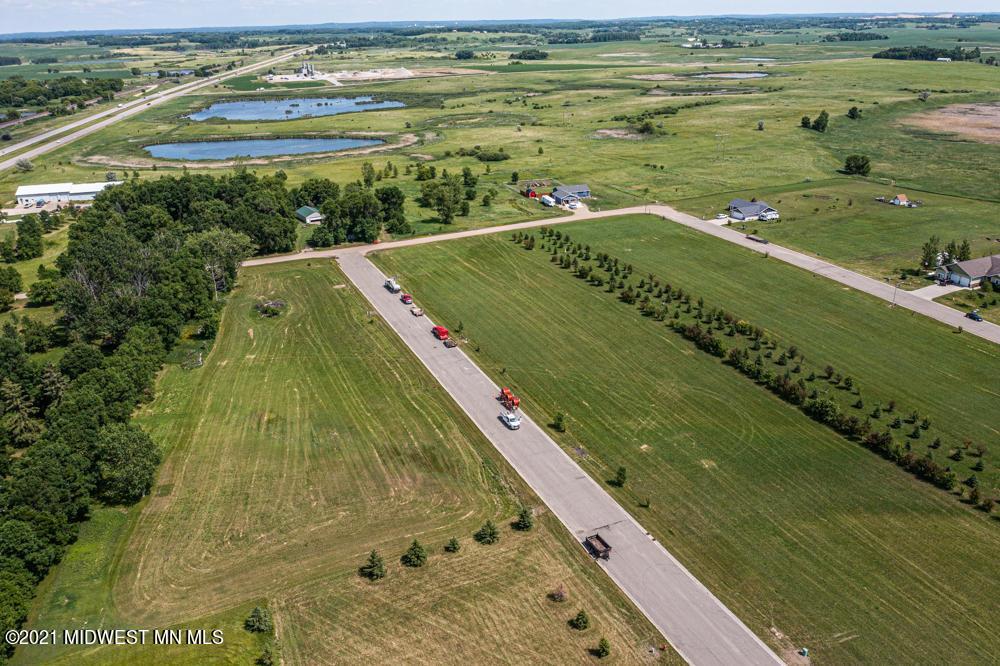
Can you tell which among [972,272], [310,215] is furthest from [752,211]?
[310,215]

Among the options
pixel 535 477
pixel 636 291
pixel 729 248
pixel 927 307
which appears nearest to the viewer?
pixel 535 477

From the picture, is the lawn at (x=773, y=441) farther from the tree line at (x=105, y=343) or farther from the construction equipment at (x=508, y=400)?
the tree line at (x=105, y=343)

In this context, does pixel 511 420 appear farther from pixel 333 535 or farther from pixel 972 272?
pixel 972 272

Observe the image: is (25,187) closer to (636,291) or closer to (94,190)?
(94,190)

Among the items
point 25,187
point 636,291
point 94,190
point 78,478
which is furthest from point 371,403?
point 25,187

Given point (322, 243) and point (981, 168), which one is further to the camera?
point (981, 168)

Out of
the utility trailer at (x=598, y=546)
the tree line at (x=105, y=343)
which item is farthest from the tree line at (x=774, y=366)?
the tree line at (x=105, y=343)

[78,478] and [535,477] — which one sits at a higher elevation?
[78,478]
